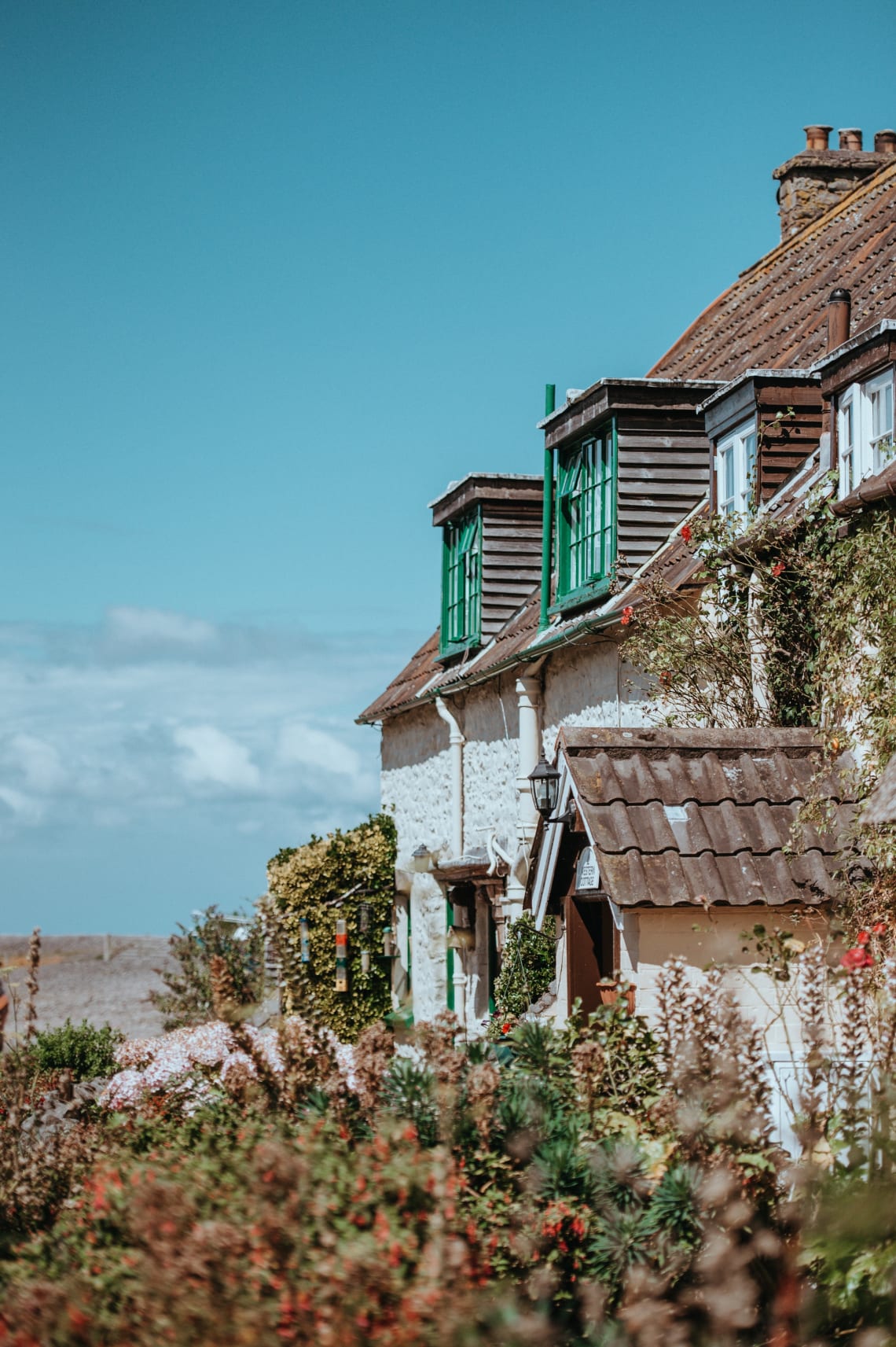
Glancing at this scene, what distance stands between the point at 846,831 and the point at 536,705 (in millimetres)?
5913

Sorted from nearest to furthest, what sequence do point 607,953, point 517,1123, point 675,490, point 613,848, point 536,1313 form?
point 536,1313 < point 517,1123 < point 613,848 < point 607,953 < point 675,490

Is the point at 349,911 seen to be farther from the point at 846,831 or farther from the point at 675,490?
the point at 846,831

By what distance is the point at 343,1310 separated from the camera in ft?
10.7

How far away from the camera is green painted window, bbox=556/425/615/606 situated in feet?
42.1

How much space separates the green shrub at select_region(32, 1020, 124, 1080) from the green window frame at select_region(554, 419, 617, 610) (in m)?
5.65

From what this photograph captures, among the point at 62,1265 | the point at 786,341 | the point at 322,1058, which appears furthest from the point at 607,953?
the point at 786,341

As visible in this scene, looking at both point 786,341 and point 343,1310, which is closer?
point 343,1310

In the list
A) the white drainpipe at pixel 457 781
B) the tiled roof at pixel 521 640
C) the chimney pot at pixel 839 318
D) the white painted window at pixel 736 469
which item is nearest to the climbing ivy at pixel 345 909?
the tiled roof at pixel 521 640

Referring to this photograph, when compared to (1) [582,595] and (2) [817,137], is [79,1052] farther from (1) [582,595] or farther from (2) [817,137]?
(2) [817,137]

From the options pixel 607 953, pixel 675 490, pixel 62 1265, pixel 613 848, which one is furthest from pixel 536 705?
pixel 62 1265

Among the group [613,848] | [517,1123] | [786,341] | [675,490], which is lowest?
[517,1123]

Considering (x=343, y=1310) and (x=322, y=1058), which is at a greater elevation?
(x=322, y=1058)

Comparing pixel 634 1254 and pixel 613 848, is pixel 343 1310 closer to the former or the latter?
pixel 634 1254

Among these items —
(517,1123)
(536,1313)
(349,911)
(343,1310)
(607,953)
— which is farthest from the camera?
(349,911)
